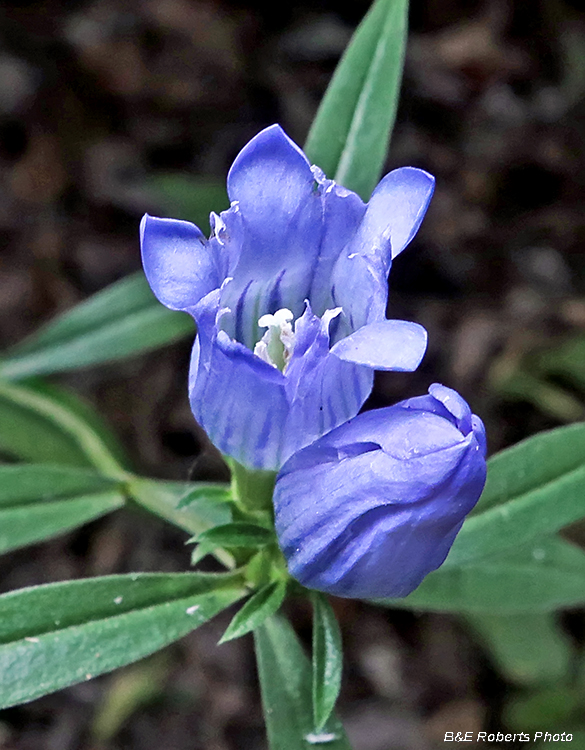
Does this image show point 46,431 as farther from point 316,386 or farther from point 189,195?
point 316,386

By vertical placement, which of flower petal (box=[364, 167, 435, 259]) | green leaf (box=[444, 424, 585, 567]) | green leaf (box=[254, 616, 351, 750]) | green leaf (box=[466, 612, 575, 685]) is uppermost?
flower petal (box=[364, 167, 435, 259])

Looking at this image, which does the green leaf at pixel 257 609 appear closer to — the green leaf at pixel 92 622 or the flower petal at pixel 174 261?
the green leaf at pixel 92 622

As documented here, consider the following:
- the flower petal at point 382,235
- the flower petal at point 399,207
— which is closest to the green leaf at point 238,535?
the flower petal at point 382,235

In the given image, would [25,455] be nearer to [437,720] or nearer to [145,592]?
[145,592]

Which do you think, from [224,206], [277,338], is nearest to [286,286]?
[277,338]

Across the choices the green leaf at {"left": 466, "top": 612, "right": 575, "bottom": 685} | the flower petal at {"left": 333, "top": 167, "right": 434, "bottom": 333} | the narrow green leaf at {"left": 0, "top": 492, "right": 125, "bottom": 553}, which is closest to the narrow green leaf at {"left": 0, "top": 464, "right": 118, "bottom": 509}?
the narrow green leaf at {"left": 0, "top": 492, "right": 125, "bottom": 553}

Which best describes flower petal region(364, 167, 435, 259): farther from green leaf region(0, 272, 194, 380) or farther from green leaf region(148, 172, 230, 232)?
green leaf region(148, 172, 230, 232)
